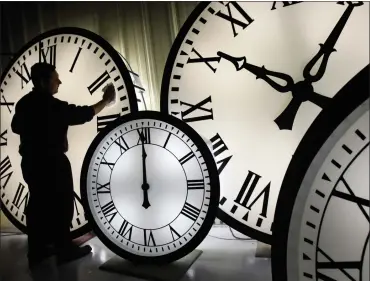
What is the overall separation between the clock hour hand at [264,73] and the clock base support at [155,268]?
0.35 meters

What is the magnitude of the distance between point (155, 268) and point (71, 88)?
0.41 metres

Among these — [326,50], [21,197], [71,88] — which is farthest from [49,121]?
[326,50]

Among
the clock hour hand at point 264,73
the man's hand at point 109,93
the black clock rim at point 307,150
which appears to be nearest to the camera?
the black clock rim at point 307,150

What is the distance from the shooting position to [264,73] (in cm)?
70

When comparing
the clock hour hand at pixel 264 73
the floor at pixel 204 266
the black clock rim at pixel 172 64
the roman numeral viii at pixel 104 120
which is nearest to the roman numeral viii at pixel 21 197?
the floor at pixel 204 266

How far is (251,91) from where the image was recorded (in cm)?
71

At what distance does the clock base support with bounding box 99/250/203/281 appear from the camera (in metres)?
0.70

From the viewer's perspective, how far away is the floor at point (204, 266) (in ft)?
2.29

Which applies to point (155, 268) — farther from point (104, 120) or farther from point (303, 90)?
point (303, 90)

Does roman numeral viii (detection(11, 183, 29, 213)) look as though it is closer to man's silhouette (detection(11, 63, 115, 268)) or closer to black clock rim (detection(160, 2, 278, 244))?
man's silhouette (detection(11, 63, 115, 268))

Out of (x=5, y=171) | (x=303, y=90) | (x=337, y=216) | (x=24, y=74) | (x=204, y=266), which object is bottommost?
(x=204, y=266)

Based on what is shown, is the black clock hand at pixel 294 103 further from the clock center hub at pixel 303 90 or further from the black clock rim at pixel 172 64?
the black clock rim at pixel 172 64

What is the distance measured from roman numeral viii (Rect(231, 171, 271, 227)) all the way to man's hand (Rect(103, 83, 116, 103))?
12.6 inches

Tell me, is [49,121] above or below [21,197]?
above
